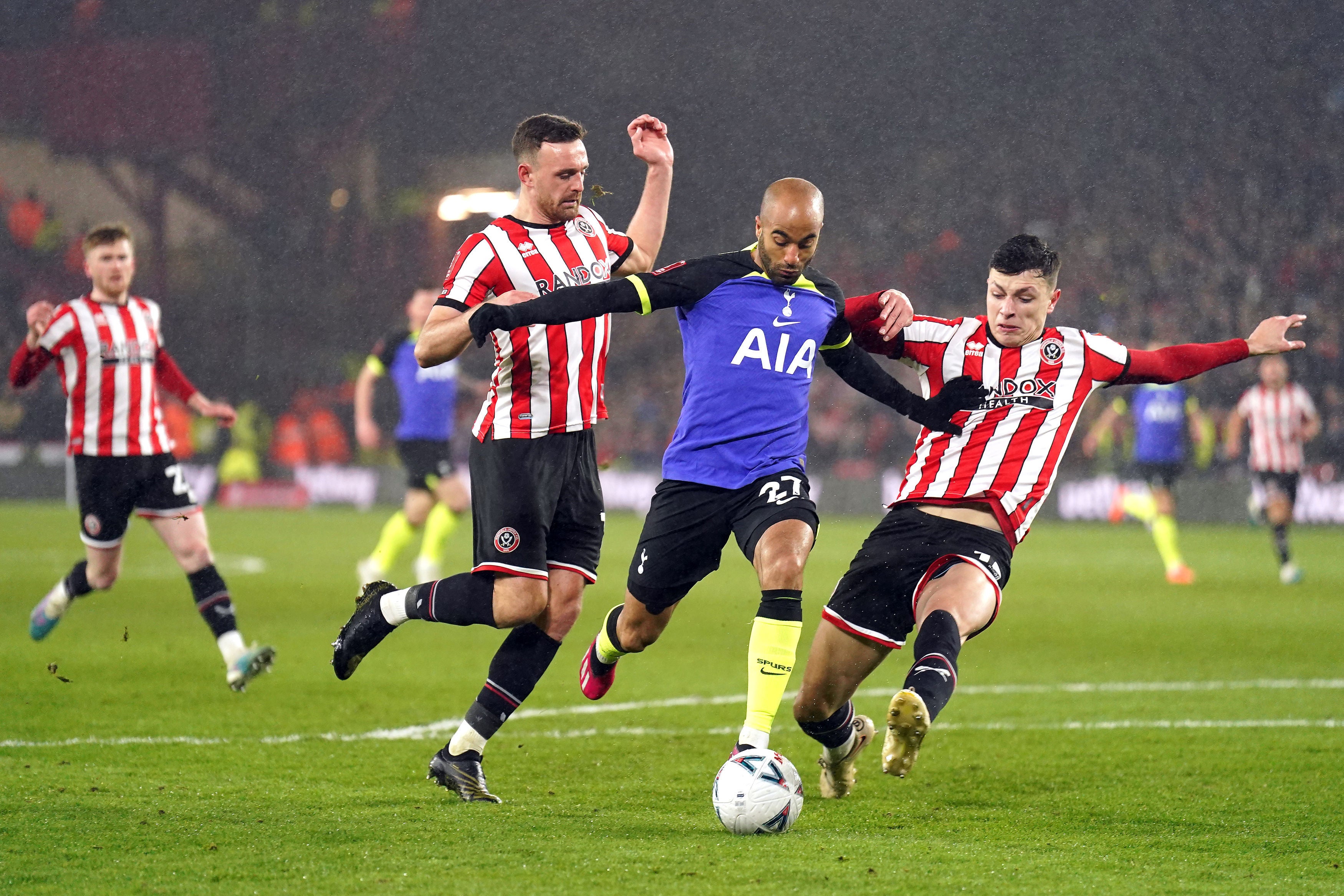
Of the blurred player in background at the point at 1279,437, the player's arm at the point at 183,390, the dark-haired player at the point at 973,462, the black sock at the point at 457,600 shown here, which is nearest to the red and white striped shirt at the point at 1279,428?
the blurred player in background at the point at 1279,437

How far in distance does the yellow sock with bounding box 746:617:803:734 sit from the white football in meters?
0.15

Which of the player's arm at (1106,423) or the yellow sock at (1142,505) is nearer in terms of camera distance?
the yellow sock at (1142,505)

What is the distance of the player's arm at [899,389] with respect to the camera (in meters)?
4.78

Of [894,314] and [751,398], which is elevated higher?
[894,314]

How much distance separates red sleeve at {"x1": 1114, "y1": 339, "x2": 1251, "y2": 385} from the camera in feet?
16.0

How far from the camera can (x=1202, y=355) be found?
4.91 m

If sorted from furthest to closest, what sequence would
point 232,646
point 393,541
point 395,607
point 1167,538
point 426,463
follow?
point 1167,538 < point 426,463 < point 393,541 < point 232,646 < point 395,607

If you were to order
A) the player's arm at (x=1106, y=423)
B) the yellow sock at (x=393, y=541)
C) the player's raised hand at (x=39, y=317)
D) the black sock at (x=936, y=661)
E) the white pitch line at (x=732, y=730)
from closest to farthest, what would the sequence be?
the black sock at (x=936, y=661), the white pitch line at (x=732, y=730), the player's raised hand at (x=39, y=317), the yellow sock at (x=393, y=541), the player's arm at (x=1106, y=423)

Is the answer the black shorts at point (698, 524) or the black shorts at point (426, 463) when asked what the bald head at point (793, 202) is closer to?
the black shorts at point (698, 524)

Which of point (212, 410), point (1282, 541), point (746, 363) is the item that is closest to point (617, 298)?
point (746, 363)

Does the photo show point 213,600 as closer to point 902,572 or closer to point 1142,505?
point 902,572

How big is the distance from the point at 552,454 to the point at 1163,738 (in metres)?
2.87

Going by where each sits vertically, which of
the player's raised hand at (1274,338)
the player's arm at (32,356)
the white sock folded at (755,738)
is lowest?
the white sock folded at (755,738)

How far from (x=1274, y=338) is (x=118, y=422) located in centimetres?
507
